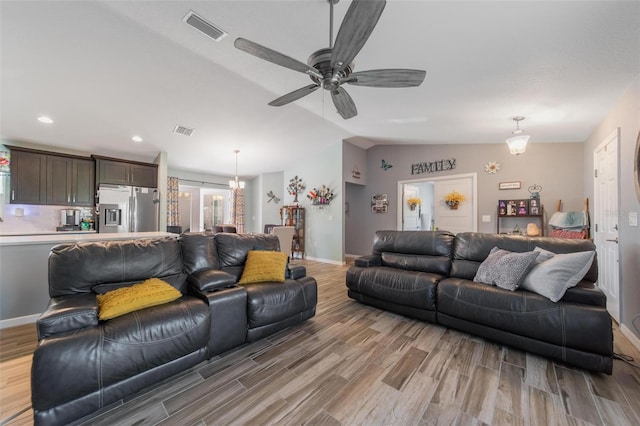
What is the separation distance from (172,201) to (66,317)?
242 inches

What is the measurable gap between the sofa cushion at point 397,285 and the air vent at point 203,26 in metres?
3.06

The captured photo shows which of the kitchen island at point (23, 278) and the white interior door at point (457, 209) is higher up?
the white interior door at point (457, 209)

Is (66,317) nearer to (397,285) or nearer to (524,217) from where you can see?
A: (397,285)

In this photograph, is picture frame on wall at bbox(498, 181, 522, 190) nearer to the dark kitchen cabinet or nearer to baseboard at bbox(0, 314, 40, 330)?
baseboard at bbox(0, 314, 40, 330)

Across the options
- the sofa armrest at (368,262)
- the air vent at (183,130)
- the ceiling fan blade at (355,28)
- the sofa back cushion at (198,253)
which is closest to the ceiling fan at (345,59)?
the ceiling fan blade at (355,28)

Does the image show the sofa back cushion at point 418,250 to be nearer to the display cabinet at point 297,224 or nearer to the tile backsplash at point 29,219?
the display cabinet at point 297,224

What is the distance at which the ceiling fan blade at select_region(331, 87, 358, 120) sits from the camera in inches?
84.1

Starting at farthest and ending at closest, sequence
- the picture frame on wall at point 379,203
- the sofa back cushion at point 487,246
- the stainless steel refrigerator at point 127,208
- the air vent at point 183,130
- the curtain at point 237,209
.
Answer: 1. the curtain at point 237,209
2. the picture frame on wall at point 379,203
3. the stainless steel refrigerator at point 127,208
4. the air vent at point 183,130
5. the sofa back cushion at point 487,246

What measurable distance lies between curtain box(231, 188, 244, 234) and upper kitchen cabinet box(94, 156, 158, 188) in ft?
9.67

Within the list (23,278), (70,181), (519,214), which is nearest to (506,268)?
(519,214)

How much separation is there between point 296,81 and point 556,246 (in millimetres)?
3431

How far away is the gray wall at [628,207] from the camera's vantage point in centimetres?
215

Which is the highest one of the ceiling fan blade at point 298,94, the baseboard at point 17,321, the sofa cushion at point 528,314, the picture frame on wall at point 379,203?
the ceiling fan blade at point 298,94

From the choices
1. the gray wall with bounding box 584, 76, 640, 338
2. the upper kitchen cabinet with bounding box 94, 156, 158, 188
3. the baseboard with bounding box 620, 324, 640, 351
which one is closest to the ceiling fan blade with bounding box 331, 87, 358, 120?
the gray wall with bounding box 584, 76, 640, 338
